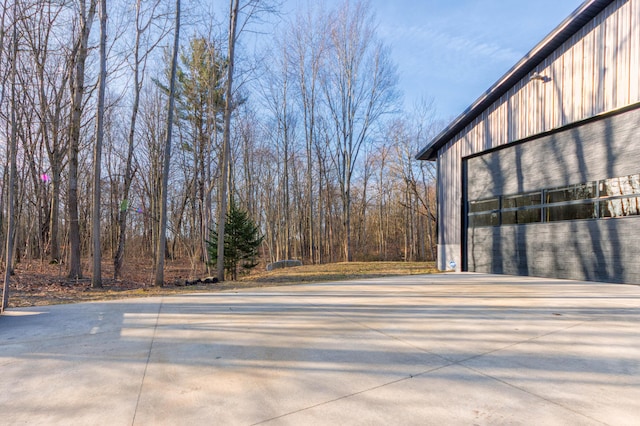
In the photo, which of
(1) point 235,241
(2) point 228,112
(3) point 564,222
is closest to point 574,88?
(3) point 564,222

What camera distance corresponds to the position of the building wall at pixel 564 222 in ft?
21.5

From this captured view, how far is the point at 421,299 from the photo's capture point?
5.00 meters

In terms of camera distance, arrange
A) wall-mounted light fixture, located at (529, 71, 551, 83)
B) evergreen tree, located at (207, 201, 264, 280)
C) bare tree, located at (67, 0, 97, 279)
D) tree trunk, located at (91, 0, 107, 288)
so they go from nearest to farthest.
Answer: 1. wall-mounted light fixture, located at (529, 71, 551, 83)
2. tree trunk, located at (91, 0, 107, 288)
3. bare tree, located at (67, 0, 97, 279)
4. evergreen tree, located at (207, 201, 264, 280)

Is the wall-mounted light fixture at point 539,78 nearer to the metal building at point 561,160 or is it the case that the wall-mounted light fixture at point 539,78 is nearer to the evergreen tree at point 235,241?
the metal building at point 561,160

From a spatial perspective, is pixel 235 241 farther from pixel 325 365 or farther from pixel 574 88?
pixel 574 88

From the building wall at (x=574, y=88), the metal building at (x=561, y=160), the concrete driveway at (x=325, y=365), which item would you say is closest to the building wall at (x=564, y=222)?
the metal building at (x=561, y=160)

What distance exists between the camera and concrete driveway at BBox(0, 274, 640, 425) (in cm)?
177

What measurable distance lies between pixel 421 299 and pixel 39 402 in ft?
14.8

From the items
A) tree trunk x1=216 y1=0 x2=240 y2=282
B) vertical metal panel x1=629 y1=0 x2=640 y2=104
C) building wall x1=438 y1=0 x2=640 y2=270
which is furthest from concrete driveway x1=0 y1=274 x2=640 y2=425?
tree trunk x1=216 y1=0 x2=240 y2=282

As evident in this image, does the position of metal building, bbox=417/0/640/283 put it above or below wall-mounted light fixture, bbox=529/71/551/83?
below

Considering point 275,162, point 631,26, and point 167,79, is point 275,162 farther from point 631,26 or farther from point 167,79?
point 631,26

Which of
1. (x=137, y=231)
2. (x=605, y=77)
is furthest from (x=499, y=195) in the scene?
(x=137, y=231)

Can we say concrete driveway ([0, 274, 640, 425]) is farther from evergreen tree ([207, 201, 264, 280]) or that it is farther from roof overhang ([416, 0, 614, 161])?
evergreen tree ([207, 201, 264, 280])

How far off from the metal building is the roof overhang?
0.08 feet
